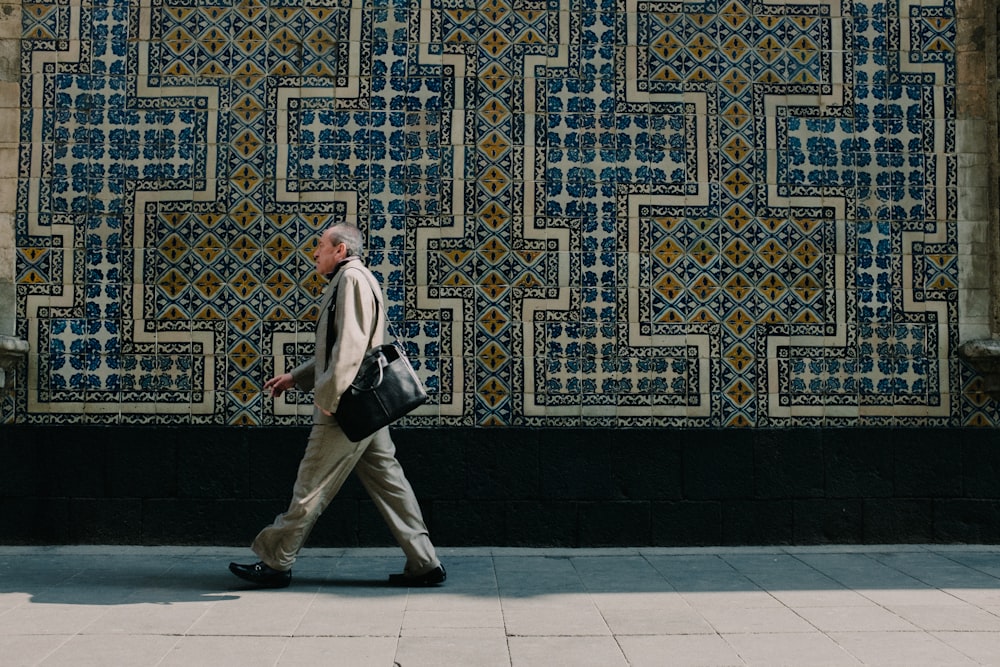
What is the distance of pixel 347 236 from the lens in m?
5.30

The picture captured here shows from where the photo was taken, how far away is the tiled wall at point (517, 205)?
645 centimetres

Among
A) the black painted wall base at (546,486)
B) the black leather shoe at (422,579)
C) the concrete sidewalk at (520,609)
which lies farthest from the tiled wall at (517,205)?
the black leather shoe at (422,579)

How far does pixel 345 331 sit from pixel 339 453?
2.09 ft

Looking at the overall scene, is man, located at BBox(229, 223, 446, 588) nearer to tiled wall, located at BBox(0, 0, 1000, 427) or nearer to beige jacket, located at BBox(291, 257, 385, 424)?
beige jacket, located at BBox(291, 257, 385, 424)

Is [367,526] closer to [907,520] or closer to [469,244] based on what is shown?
[469,244]

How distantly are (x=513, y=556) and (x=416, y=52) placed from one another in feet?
10.9

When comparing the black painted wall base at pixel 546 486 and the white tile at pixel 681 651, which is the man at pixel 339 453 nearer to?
the black painted wall base at pixel 546 486

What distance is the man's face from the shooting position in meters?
5.27

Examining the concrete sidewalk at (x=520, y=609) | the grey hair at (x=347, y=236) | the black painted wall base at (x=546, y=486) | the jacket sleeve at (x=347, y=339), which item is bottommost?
the concrete sidewalk at (x=520, y=609)

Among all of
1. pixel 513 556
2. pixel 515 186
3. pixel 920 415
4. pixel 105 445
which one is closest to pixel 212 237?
pixel 105 445

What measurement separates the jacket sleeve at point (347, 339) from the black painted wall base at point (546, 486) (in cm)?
148

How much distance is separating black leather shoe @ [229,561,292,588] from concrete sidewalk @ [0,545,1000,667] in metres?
0.09

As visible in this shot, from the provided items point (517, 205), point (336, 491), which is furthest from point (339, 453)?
point (517, 205)

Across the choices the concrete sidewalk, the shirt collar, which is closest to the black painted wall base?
the concrete sidewalk
